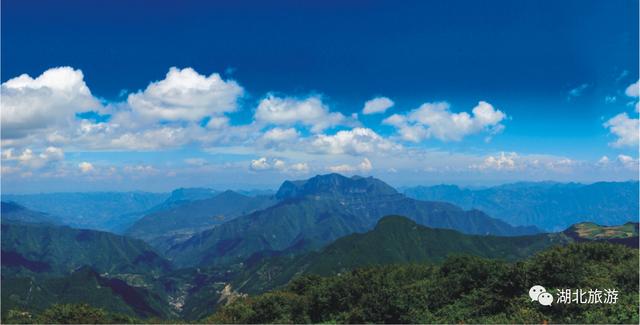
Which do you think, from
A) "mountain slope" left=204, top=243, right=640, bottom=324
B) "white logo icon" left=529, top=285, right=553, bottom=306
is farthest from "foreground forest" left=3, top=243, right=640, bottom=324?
"white logo icon" left=529, top=285, right=553, bottom=306

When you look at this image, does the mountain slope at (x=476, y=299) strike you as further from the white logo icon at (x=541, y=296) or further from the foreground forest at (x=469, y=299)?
the white logo icon at (x=541, y=296)

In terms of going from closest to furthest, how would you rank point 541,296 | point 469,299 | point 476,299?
1. point 541,296
2. point 476,299
3. point 469,299

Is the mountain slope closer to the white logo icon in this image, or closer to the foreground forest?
the foreground forest

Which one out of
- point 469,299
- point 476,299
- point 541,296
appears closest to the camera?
point 541,296

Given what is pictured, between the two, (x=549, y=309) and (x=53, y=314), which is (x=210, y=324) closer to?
(x=53, y=314)

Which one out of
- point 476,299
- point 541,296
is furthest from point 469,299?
point 541,296

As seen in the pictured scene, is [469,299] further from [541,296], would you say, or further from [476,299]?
[541,296]

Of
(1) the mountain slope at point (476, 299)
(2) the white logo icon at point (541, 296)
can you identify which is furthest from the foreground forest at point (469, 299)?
(2) the white logo icon at point (541, 296)

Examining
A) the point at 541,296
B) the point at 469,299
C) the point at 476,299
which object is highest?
the point at 541,296
